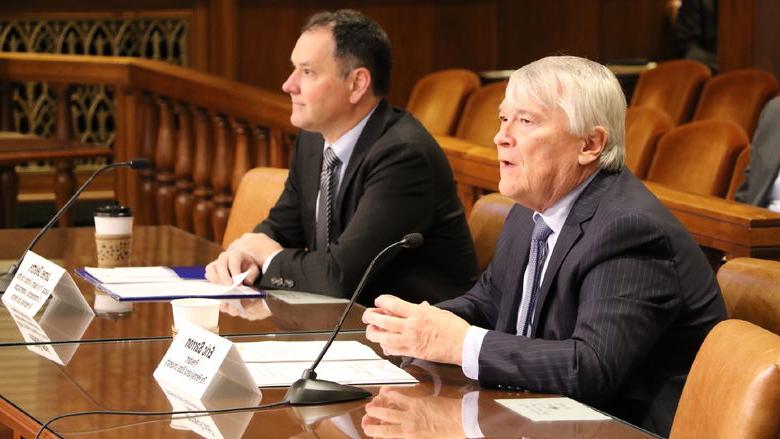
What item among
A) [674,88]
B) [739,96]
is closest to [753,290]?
[739,96]

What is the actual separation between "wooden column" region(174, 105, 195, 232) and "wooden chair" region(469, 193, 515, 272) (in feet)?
7.54

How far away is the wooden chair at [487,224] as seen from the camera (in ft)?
11.9

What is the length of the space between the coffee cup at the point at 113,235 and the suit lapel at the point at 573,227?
1.33 metres

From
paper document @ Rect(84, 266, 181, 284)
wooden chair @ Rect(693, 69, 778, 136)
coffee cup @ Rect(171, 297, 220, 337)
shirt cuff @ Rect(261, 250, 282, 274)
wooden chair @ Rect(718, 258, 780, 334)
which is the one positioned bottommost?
wooden chair @ Rect(693, 69, 778, 136)

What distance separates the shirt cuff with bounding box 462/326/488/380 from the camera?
248 centimetres

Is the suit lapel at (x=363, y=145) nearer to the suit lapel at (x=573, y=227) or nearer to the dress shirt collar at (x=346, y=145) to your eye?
the dress shirt collar at (x=346, y=145)

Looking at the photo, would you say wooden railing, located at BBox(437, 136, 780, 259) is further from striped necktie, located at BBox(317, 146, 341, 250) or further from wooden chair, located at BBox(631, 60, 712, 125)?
wooden chair, located at BBox(631, 60, 712, 125)

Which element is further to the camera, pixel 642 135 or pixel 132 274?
pixel 642 135

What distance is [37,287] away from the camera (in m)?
3.05

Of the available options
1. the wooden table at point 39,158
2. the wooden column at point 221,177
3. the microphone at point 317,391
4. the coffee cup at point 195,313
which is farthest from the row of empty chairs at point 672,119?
the microphone at point 317,391

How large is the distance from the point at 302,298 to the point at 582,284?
931 millimetres

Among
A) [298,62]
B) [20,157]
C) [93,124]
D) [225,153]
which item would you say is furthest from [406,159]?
[93,124]

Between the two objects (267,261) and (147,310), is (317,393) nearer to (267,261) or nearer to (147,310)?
(147,310)

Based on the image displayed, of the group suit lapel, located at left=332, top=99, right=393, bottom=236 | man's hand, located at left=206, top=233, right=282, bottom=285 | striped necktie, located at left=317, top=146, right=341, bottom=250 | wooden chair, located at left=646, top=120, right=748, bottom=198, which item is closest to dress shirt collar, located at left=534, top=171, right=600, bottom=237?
man's hand, located at left=206, top=233, right=282, bottom=285
